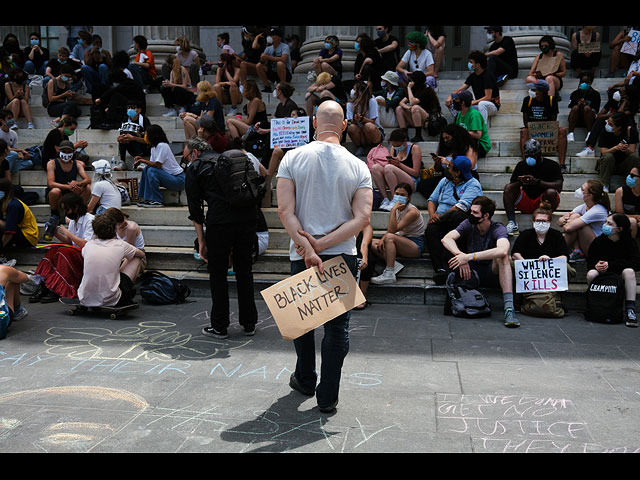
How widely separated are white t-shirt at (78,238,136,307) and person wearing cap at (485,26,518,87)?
26.2 ft

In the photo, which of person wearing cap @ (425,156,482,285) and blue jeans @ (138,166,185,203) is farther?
blue jeans @ (138,166,185,203)

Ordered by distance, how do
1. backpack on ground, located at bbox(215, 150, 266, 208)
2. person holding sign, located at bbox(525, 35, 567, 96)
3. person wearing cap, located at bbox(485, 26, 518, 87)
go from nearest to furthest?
backpack on ground, located at bbox(215, 150, 266, 208)
person holding sign, located at bbox(525, 35, 567, 96)
person wearing cap, located at bbox(485, 26, 518, 87)

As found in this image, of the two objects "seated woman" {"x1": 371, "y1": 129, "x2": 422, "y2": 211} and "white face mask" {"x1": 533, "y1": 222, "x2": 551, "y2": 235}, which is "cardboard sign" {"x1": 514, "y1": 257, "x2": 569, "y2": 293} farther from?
"seated woman" {"x1": 371, "y1": 129, "x2": 422, "y2": 211}

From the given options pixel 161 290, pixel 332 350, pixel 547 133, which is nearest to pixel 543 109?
pixel 547 133

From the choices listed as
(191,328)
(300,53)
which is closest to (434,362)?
(191,328)

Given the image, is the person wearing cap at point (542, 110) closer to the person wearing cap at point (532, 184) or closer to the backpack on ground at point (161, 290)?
the person wearing cap at point (532, 184)

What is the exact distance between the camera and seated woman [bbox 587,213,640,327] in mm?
A: 7301

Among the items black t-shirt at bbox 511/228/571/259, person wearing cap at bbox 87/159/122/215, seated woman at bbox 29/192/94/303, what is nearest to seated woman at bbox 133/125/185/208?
person wearing cap at bbox 87/159/122/215

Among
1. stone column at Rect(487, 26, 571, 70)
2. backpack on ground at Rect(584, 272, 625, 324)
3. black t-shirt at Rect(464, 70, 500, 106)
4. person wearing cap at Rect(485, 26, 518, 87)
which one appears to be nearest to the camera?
backpack on ground at Rect(584, 272, 625, 324)

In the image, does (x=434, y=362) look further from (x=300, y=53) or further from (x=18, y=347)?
(x=300, y=53)

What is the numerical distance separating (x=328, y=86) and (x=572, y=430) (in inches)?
325

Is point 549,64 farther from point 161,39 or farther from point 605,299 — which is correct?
point 161,39

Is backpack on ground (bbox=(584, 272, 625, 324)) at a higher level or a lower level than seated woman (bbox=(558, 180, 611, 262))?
lower

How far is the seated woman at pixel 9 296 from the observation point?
636cm
